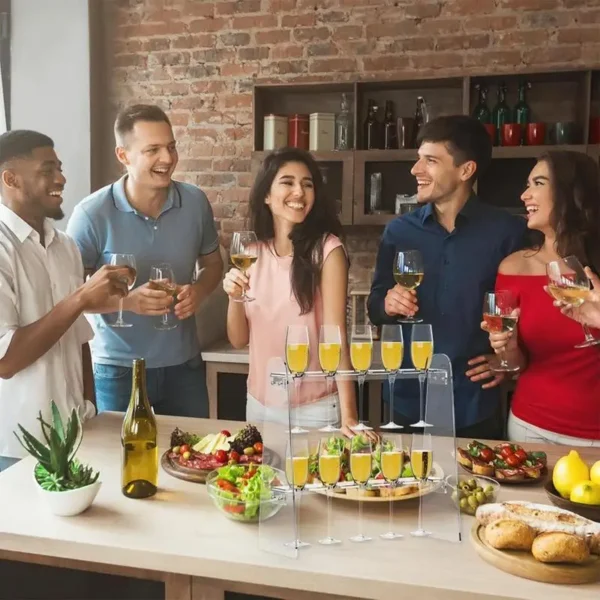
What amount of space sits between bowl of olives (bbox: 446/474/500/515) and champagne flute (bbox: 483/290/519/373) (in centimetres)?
46

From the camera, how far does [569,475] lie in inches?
54.9

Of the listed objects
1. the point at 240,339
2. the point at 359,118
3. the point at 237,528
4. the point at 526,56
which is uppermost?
the point at 526,56

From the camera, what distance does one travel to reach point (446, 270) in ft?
7.47

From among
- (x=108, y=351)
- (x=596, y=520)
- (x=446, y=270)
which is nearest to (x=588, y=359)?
(x=446, y=270)

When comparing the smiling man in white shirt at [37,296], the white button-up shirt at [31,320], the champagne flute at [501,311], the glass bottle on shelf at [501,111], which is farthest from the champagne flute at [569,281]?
the glass bottle on shelf at [501,111]

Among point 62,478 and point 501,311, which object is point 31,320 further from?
point 501,311

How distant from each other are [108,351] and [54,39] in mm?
2324

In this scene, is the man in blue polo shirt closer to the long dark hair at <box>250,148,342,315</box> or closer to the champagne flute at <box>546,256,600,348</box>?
the long dark hair at <box>250,148,342,315</box>

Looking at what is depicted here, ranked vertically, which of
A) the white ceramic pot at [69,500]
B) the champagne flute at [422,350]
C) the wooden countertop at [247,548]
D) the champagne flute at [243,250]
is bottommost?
the wooden countertop at [247,548]

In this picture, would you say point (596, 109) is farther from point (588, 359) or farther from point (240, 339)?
point (240, 339)

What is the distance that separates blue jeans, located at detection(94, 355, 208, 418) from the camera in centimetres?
249

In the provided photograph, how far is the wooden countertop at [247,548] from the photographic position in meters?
1.17

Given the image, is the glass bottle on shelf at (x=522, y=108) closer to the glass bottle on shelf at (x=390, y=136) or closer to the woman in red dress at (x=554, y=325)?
the glass bottle on shelf at (x=390, y=136)

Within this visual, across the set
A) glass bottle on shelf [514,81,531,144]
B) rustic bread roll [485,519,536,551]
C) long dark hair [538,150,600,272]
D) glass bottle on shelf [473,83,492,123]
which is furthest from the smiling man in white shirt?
glass bottle on shelf [514,81,531,144]
